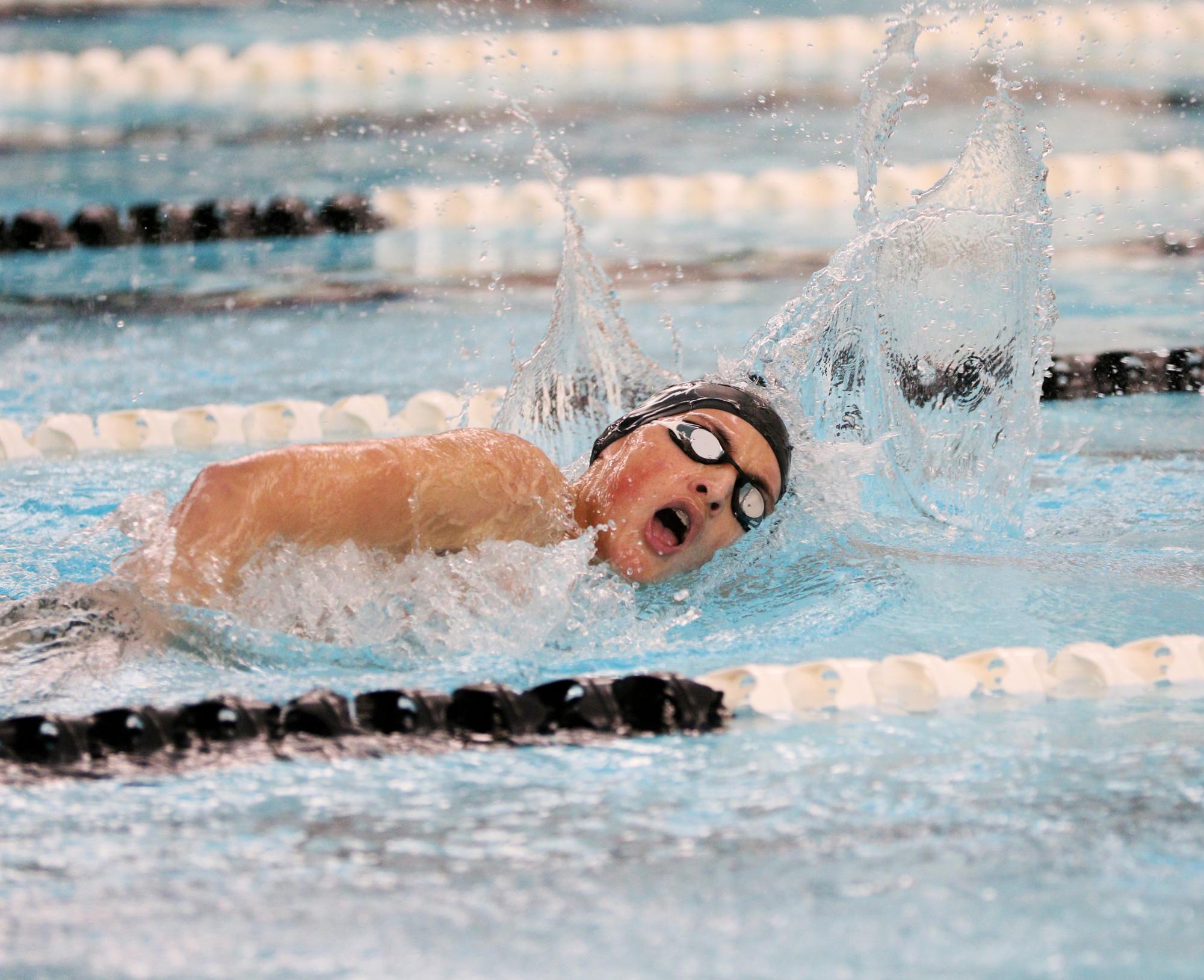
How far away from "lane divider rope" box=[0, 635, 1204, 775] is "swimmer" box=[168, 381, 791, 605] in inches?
10.0

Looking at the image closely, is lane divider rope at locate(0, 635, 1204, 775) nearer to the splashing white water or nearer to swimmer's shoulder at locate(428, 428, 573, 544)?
the splashing white water

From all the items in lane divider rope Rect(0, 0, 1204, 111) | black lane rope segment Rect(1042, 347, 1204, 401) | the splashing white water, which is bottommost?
the splashing white water

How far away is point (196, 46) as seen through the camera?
6605 millimetres

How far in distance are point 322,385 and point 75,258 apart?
1659mm

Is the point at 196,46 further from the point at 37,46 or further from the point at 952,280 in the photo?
the point at 952,280

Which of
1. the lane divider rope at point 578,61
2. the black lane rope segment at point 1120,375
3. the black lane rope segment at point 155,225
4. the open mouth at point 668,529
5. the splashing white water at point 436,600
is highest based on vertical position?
the lane divider rope at point 578,61

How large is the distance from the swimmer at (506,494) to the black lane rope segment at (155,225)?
11.4 feet

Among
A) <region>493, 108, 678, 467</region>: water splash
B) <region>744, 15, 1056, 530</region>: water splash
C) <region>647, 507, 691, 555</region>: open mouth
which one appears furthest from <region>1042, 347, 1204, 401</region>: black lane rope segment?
<region>647, 507, 691, 555</region>: open mouth

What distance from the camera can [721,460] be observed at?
6.91 ft

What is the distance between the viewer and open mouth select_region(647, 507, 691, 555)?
2.07 meters

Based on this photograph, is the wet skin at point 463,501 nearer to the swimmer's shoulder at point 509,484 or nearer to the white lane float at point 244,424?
the swimmer's shoulder at point 509,484

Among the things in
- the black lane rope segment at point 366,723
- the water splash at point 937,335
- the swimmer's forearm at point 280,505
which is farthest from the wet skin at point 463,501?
the water splash at point 937,335

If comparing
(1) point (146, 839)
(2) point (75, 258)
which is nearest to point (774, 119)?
(2) point (75, 258)

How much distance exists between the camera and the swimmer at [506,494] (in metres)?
1.76
